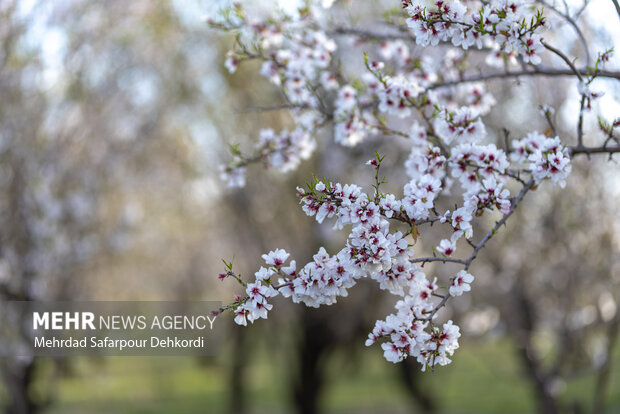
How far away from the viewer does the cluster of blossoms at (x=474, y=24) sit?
2.72 m

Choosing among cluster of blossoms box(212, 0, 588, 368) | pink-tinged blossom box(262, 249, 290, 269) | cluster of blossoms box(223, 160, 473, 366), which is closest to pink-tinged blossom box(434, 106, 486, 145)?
cluster of blossoms box(212, 0, 588, 368)

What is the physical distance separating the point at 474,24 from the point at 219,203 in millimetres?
9070

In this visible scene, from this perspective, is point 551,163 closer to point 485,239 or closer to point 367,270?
point 485,239

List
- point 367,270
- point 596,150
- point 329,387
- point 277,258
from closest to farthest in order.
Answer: point 367,270
point 277,258
point 596,150
point 329,387

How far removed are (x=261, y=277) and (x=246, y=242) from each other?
327 inches

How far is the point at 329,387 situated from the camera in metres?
14.2

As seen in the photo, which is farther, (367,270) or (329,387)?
(329,387)

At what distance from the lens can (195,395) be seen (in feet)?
64.2

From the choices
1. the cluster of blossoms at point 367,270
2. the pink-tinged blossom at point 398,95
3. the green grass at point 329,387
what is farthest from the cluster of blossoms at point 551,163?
the green grass at point 329,387

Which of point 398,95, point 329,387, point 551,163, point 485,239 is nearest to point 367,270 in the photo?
point 485,239

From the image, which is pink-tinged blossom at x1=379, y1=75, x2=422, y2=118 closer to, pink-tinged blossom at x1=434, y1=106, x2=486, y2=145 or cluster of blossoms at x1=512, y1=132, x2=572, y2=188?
pink-tinged blossom at x1=434, y1=106, x2=486, y2=145

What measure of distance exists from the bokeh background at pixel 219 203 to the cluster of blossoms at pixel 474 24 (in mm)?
911

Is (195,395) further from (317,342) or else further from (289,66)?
(289,66)

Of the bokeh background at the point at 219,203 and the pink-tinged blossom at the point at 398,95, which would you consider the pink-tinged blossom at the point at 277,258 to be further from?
the bokeh background at the point at 219,203
